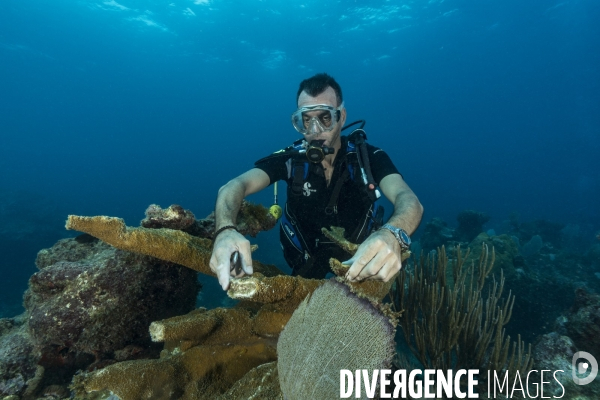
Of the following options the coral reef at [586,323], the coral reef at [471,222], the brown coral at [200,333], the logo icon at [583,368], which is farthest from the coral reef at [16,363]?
the coral reef at [471,222]

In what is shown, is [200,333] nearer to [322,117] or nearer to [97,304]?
[97,304]

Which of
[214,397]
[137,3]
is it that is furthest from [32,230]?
[137,3]

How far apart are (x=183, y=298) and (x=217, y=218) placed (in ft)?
4.03

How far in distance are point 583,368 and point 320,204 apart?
404 cm

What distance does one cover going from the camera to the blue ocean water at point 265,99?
44219 millimetres

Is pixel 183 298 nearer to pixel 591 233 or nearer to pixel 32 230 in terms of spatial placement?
pixel 32 230

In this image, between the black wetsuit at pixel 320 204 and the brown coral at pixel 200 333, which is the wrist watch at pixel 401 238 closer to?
the brown coral at pixel 200 333

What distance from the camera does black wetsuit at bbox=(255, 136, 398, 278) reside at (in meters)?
4.16

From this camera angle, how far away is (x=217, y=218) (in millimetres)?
2768

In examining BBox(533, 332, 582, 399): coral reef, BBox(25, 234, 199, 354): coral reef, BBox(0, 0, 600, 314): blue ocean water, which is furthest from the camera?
BBox(0, 0, 600, 314): blue ocean water

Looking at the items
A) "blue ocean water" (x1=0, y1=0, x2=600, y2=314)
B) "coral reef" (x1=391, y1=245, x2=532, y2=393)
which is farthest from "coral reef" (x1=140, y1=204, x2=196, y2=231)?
"blue ocean water" (x1=0, y1=0, x2=600, y2=314)

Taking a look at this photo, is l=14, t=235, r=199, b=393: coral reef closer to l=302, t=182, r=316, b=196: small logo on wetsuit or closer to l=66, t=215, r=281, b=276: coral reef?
l=66, t=215, r=281, b=276: coral reef

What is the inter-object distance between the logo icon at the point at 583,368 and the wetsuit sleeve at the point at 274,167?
14.5ft

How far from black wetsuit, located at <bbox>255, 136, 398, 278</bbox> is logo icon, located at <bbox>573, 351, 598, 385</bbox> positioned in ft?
9.93
